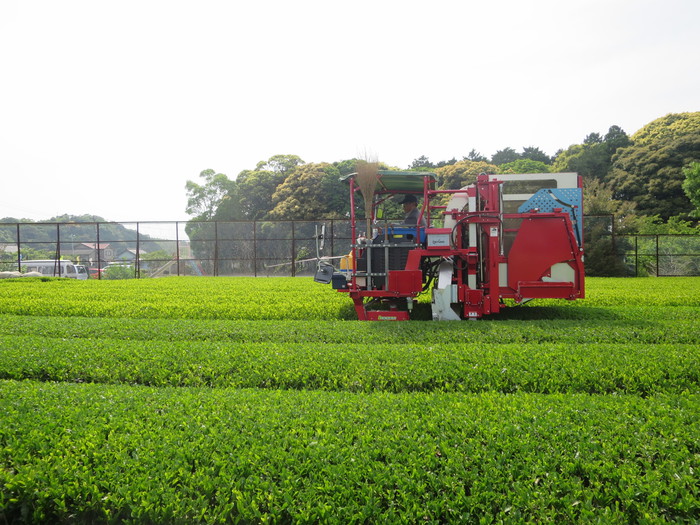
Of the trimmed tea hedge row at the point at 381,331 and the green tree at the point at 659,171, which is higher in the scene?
the green tree at the point at 659,171

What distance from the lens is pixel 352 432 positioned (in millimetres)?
3086

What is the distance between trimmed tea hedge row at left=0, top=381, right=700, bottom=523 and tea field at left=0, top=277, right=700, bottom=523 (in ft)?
0.04

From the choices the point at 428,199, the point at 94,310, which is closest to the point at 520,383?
the point at 428,199

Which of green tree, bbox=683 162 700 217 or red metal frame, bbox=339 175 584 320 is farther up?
green tree, bbox=683 162 700 217

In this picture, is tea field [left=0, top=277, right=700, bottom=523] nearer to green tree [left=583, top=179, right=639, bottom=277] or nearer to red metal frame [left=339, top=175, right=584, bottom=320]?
red metal frame [left=339, top=175, right=584, bottom=320]

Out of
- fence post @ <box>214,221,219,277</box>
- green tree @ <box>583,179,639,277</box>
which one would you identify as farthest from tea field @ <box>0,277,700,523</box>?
fence post @ <box>214,221,219,277</box>

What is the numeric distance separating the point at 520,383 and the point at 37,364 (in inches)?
200

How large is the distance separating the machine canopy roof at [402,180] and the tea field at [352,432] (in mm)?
3196

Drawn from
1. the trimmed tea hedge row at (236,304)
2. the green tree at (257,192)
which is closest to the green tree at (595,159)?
the green tree at (257,192)

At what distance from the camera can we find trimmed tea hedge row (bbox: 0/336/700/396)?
4.45 metres

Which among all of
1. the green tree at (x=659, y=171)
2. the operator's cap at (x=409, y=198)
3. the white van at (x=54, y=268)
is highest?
the green tree at (x=659, y=171)

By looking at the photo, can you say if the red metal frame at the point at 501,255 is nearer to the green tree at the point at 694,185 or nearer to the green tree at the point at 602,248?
the green tree at the point at 602,248

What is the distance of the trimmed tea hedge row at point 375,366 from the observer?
445cm

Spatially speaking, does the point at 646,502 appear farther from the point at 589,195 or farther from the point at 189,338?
the point at 589,195
